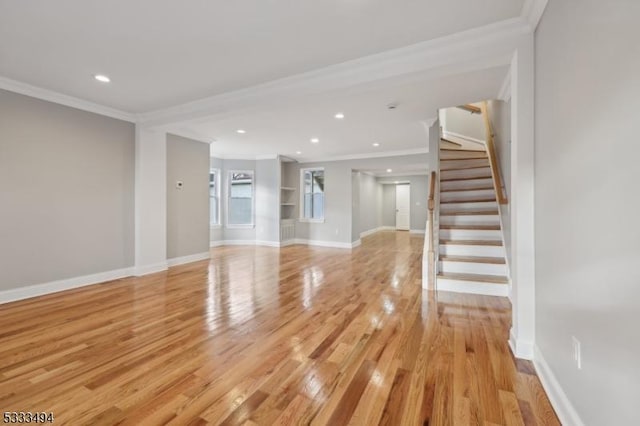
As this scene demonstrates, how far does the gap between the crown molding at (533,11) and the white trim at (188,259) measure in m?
5.72

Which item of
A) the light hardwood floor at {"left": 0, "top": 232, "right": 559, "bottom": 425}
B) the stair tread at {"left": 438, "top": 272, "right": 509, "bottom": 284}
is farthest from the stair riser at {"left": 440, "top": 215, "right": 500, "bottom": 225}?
the light hardwood floor at {"left": 0, "top": 232, "right": 559, "bottom": 425}

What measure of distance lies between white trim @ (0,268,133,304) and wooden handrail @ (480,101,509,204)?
18.1ft

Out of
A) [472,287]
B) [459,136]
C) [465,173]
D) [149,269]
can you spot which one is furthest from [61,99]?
[459,136]

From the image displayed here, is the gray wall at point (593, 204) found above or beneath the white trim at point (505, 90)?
beneath

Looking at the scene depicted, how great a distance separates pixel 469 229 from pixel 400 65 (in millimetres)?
2709

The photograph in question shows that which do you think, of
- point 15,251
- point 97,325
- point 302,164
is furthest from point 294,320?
point 302,164

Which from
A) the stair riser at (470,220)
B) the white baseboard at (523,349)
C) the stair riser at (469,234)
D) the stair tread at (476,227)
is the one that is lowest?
the white baseboard at (523,349)

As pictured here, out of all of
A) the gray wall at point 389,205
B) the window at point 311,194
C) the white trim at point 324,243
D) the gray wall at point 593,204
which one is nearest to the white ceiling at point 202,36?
the gray wall at point 593,204

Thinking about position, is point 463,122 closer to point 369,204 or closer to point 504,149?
A: point 504,149

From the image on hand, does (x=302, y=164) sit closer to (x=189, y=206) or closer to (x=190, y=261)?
(x=189, y=206)

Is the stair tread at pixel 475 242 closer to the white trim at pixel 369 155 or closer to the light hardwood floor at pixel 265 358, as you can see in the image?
the light hardwood floor at pixel 265 358

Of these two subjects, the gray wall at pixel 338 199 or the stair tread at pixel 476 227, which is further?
the gray wall at pixel 338 199

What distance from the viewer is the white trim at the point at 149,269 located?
4414 millimetres

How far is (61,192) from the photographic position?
3.63m
